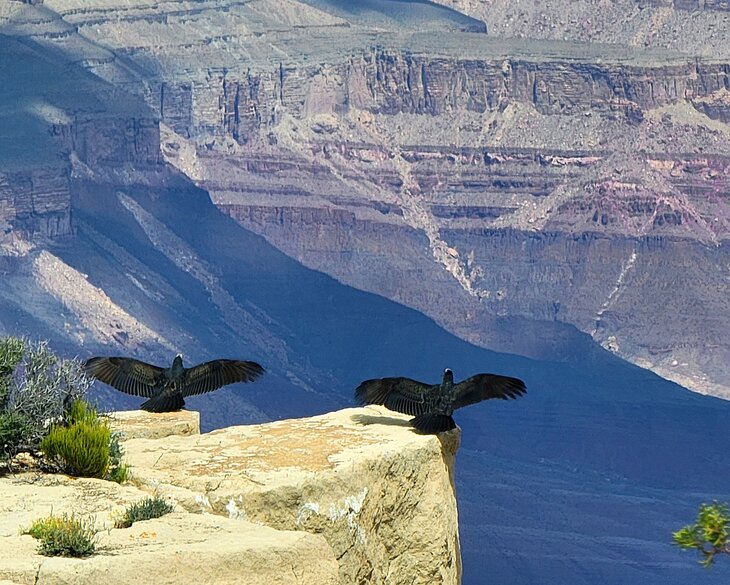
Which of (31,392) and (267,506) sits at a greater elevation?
(31,392)

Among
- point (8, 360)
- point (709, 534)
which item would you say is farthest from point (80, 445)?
point (709, 534)

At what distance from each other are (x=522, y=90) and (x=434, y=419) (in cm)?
15678

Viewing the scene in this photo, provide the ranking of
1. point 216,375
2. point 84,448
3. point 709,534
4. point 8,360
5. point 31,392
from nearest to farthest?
point 709,534
point 84,448
point 31,392
point 8,360
point 216,375

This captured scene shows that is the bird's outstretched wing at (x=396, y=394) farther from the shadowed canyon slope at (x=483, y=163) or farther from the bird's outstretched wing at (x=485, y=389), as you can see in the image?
the shadowed canyon slope at (x=483, y=163)

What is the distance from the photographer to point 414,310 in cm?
17612

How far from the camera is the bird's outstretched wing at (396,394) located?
21078mm

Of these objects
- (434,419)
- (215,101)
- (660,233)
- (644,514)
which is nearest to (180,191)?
(215,101)

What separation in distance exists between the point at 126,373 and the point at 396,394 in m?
2.34

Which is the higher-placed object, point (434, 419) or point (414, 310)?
point (434, 419)

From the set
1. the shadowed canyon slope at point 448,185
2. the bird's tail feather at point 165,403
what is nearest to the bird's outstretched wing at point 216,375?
the bird's tail feather at point 165,403

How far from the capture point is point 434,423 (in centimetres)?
2062

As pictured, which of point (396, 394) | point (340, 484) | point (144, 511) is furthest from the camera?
point (396, 394)

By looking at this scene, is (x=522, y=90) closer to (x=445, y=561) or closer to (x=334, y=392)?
(x=334, y=392)

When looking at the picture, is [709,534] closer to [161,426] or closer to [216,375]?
[216,375]
